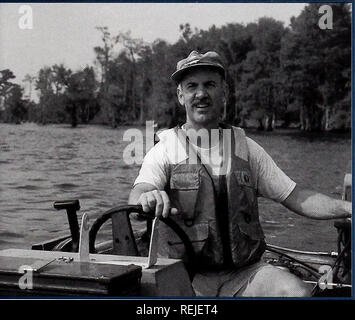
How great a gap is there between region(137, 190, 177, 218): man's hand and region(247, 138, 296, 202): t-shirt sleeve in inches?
27.6

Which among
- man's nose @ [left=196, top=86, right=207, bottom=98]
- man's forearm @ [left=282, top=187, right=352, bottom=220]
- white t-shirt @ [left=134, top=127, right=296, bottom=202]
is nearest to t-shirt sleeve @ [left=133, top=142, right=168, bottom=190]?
white t-shirt @ [left=134, top=127, right=296, bottom=202]

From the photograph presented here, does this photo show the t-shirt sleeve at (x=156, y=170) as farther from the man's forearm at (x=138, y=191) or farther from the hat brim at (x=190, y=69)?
the hat brim at (x=190, y=69)

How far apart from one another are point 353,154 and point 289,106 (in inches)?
43.4

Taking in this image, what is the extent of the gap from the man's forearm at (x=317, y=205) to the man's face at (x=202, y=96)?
22.7 inches

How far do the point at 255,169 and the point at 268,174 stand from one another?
7 cm

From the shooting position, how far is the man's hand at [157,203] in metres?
2.54

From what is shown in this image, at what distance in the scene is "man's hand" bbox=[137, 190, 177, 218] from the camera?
2541 mm

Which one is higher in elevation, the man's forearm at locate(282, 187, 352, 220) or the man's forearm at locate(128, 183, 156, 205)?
the man's forearm at locate(128, 183, 156, 205)

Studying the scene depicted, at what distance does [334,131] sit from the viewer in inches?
140

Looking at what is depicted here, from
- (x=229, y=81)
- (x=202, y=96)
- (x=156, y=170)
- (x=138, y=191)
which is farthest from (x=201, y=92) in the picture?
(x=229, y=81)

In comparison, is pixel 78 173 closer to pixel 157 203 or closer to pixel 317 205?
pixel 157 203

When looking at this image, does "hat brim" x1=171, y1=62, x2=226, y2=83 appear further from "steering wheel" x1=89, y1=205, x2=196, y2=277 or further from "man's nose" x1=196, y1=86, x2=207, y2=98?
"steering wheel" x1=89, y1=205, x2=196, y2=277

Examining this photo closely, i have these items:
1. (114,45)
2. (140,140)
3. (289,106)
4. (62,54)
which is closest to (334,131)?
(289,106)
